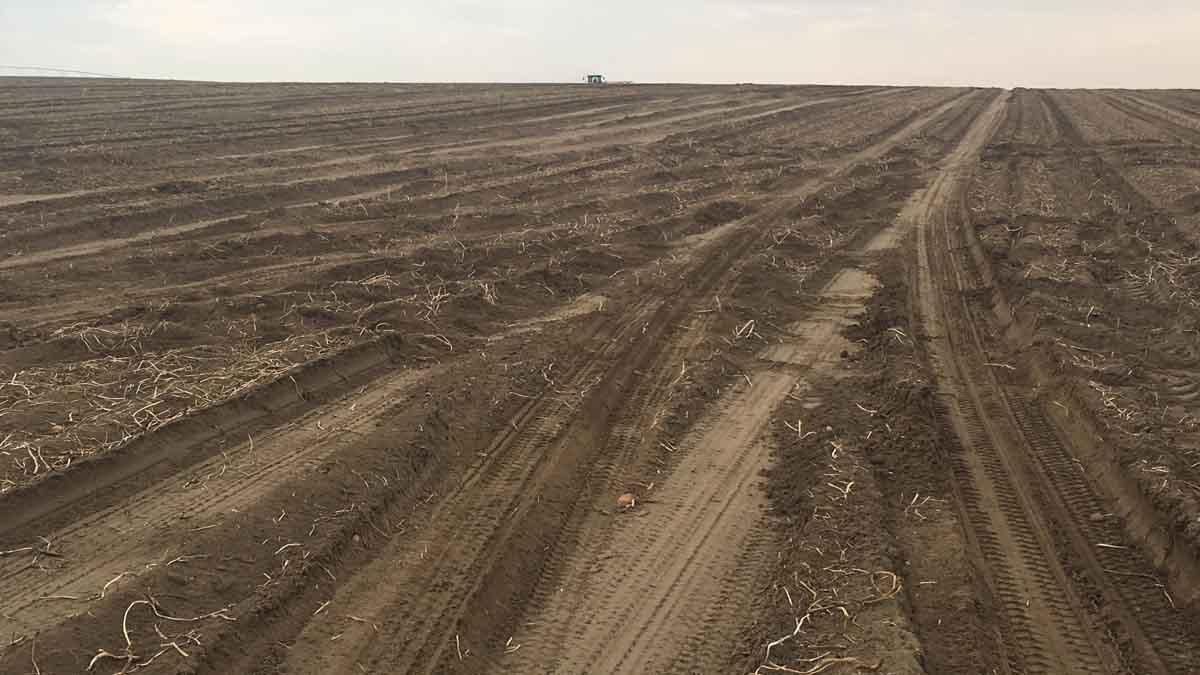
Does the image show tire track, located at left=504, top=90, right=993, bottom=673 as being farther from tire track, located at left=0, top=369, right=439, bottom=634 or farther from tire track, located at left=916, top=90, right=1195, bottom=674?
tire track, located at left=0, top=369, right=439, bottom=634

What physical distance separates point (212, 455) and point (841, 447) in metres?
4.80

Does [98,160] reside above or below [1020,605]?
above

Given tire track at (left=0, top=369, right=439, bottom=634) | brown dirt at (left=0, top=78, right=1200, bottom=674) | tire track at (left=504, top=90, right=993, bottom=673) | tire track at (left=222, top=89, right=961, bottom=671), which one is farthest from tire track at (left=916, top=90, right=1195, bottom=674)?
tire track at (left=0, top=369, right=439, bottom=634)

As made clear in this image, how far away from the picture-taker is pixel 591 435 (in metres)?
6.60

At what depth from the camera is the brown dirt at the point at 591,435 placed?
4438 millimetres

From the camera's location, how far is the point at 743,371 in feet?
25.9

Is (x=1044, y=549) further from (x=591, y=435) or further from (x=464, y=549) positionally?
(x=464, y=549)

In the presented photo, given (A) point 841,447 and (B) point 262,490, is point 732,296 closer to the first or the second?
(A) point 841,447

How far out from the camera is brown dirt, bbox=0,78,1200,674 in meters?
4.44

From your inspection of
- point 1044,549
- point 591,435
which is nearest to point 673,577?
point 591,435

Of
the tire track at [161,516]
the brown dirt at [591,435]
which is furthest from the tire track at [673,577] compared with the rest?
the tire track at [161,516]

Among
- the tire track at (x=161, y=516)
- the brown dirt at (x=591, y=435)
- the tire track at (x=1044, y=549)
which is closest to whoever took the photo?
the tire track at (x=1044, y=549)

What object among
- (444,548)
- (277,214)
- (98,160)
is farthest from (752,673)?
(98,160)

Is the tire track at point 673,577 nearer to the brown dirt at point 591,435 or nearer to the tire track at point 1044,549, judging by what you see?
the brown dirt at point 591,435
